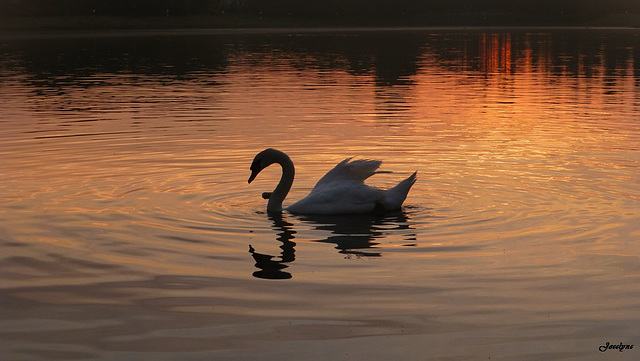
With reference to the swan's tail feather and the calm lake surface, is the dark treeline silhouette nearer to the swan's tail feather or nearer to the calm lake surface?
the calm lake surface

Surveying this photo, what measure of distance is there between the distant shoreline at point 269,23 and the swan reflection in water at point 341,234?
4114 inches

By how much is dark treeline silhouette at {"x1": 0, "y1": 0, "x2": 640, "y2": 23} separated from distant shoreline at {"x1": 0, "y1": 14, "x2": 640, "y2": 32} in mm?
1370

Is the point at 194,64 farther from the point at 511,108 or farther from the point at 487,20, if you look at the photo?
the point at 487,20

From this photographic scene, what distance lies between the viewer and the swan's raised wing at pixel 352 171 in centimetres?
1448

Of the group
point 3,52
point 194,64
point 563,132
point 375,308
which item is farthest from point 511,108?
point 3,52

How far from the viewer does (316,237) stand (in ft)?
42.6

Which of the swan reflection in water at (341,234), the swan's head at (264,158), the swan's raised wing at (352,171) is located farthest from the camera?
the swan's head at (264,158)

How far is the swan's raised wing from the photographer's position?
14477 mm

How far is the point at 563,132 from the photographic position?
23.2 meters

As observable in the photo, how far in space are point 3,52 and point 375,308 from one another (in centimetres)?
6063

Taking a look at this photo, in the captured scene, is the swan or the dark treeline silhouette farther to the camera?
the dark treeline silhouette
